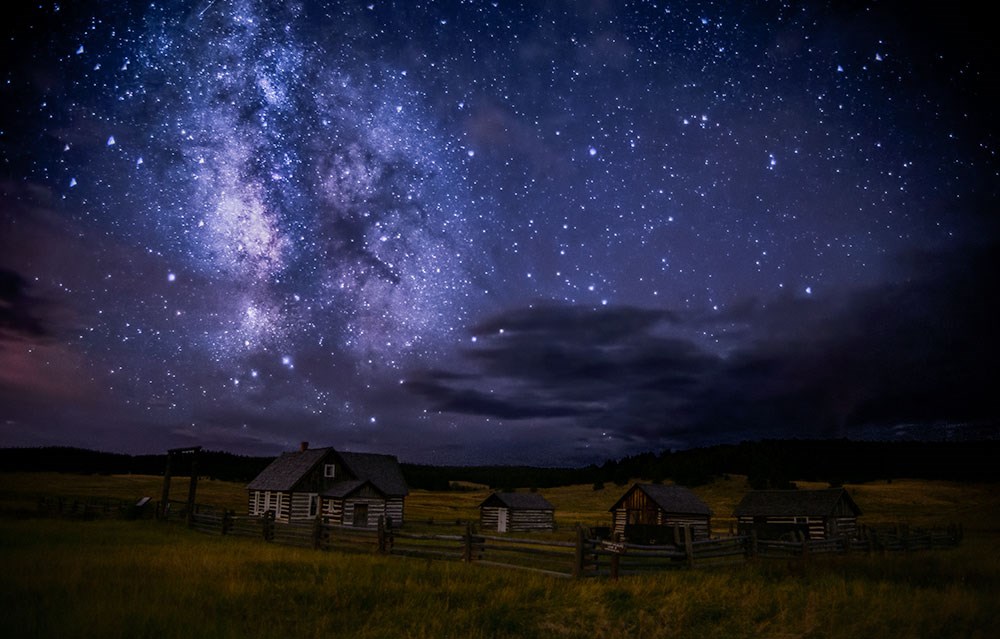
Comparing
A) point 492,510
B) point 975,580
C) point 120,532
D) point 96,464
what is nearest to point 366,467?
point 492,510

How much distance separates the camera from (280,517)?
156 ft

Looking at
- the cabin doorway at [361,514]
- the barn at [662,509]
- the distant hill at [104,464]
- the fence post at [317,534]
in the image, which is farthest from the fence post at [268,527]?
the distant hill at [104,464]

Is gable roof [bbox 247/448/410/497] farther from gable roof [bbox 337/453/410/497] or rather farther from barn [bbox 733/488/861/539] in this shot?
barn [bbox 733/488/861/539]

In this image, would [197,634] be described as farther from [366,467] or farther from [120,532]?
[366,467]

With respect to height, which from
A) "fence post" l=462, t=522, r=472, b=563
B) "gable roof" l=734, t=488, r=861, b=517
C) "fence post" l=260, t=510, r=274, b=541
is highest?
"fence post" l=462, t=522, r=472, b=563

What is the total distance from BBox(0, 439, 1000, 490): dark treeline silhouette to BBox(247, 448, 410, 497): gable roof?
57314 millimetres

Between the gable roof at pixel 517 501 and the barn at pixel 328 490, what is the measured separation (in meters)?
8.25

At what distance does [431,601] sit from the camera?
1296 centimetres

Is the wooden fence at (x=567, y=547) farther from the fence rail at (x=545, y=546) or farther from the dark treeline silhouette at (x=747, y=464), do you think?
the dark treeline silhouette at (x=747, y=464)

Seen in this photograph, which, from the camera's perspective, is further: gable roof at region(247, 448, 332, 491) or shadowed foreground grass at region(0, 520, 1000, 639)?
gable roof at region(247, 448, 332, 491)

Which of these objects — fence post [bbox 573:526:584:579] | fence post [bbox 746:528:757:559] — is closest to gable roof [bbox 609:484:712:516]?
fence post [bbox 746:528:757:559]

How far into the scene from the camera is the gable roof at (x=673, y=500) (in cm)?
4225

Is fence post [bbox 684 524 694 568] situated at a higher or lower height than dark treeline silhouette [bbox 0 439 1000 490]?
higher

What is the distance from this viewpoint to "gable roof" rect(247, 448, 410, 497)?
159 ft
